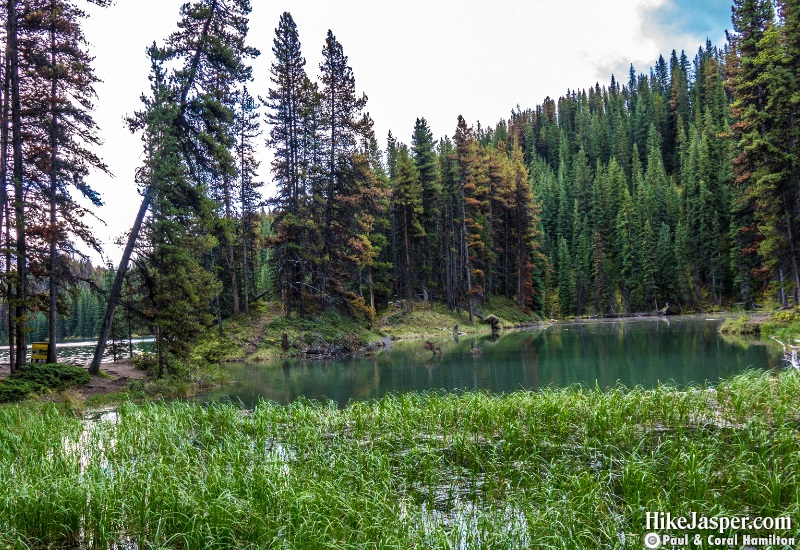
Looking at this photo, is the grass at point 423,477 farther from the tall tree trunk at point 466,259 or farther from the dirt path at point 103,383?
the tall tree trunk at point 466,259

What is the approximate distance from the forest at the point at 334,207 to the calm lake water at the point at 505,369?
4748 mm

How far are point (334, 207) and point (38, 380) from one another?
23.2 metres

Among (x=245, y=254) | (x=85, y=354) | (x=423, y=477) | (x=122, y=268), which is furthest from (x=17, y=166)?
(x=85, y=354)

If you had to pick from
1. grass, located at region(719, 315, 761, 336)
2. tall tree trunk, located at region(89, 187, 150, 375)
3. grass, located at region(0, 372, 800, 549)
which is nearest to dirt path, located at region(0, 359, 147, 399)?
tall tree trunk, located at region(89, 187, 150, 375)

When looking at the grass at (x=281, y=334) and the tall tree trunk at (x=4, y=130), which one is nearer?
the tall tree trunk at (x=4, y=130)

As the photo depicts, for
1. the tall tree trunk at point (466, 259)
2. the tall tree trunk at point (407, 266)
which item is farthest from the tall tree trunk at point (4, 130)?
the tall tree trunk at point (466, 259)

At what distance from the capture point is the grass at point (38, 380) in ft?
46.3

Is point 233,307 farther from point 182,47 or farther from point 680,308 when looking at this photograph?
point 680,308

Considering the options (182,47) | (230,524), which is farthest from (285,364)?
(230,524)

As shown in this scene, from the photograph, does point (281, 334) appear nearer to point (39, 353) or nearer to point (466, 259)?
point (39, 353)

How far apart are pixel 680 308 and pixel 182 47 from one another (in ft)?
226

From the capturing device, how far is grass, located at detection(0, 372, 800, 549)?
444 cm

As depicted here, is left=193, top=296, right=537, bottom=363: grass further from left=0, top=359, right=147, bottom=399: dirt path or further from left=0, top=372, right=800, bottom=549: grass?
left=0, top=372, right=800, bottom=549: grass

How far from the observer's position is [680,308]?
64.1 meters
